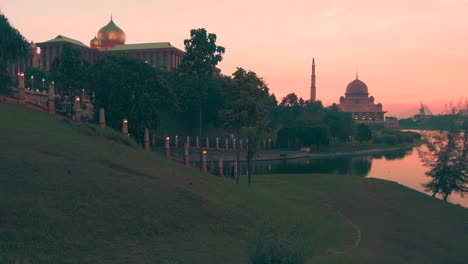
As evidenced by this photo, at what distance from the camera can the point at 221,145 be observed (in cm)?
8662

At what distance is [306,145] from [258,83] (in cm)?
5915

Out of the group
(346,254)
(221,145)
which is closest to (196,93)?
(221,145)

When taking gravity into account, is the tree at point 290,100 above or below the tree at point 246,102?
above

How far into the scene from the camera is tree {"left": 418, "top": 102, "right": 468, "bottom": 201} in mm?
42031

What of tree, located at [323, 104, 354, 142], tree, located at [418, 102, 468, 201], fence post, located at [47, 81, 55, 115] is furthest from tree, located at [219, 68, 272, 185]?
tree, located at [323, 104, 354, 142]

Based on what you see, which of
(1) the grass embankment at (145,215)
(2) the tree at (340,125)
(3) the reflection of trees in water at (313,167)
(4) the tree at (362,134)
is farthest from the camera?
(4) the tree at (362,134)

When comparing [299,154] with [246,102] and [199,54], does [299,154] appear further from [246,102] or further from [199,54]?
[246,102]

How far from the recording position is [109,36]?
12862 centimetres

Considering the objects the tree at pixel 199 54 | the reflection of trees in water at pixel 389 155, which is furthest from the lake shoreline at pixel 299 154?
the tree at pixel 199 54

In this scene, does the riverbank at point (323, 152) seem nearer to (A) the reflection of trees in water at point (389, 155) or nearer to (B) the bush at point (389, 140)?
(B) the bush at point (389, 140)

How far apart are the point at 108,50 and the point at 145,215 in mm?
114466

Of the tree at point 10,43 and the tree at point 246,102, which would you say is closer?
the tree at point 246,102

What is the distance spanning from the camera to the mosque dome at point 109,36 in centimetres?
12862

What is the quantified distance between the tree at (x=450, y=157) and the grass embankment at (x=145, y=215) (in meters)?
7.30
